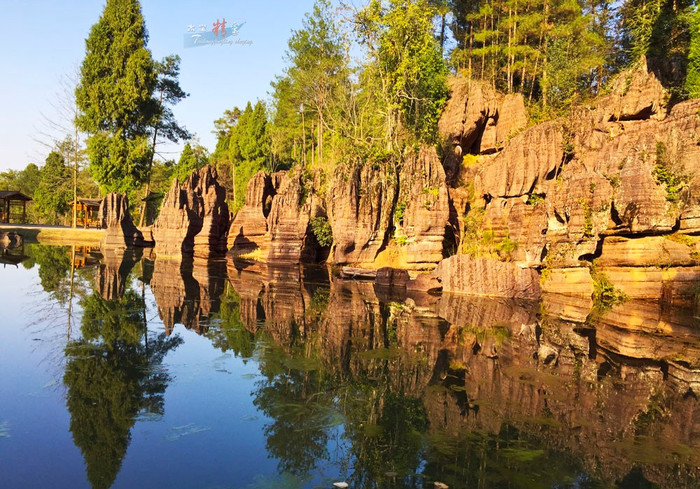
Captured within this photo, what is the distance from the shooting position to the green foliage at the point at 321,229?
27.0m

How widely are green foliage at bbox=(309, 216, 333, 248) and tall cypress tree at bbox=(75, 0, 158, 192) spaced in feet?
61.8

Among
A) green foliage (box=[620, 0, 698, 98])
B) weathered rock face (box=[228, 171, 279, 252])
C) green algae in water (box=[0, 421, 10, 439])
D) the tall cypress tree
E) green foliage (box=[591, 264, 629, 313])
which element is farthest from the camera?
the tall cypress tree

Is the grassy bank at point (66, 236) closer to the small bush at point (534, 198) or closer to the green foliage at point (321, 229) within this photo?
the green foliage at point (321, 229)

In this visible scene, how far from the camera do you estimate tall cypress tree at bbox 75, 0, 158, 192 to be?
36812mm

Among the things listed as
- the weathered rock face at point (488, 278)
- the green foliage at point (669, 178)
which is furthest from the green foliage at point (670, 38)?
the weathered rock face at point (488, 278)

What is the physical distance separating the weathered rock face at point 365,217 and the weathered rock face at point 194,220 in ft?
37.1

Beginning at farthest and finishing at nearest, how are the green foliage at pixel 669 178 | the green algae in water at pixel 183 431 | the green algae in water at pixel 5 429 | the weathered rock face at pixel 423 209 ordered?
the weathered rock face at pixel 423 209
the green foliage at pixel 669 178
the green algae in water at pixel 183 431
the green algae in water at pixel 5 429

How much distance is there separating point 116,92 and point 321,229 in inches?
890

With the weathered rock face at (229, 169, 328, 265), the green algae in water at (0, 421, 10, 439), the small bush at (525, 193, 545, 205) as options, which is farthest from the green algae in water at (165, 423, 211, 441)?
the weathered rock face at (229, 169, 328, 265)

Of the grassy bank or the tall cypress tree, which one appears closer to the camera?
the tall cypress tree

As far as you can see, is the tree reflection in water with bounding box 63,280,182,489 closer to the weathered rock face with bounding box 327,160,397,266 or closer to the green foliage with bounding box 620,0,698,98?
the weathered rock face with bounding box 327,160,397,266

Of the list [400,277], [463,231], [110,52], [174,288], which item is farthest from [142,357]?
[110,52]

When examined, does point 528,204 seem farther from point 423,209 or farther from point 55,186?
point 55,186

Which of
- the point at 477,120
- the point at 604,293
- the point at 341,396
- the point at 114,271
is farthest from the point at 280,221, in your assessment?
the point at 341,396
